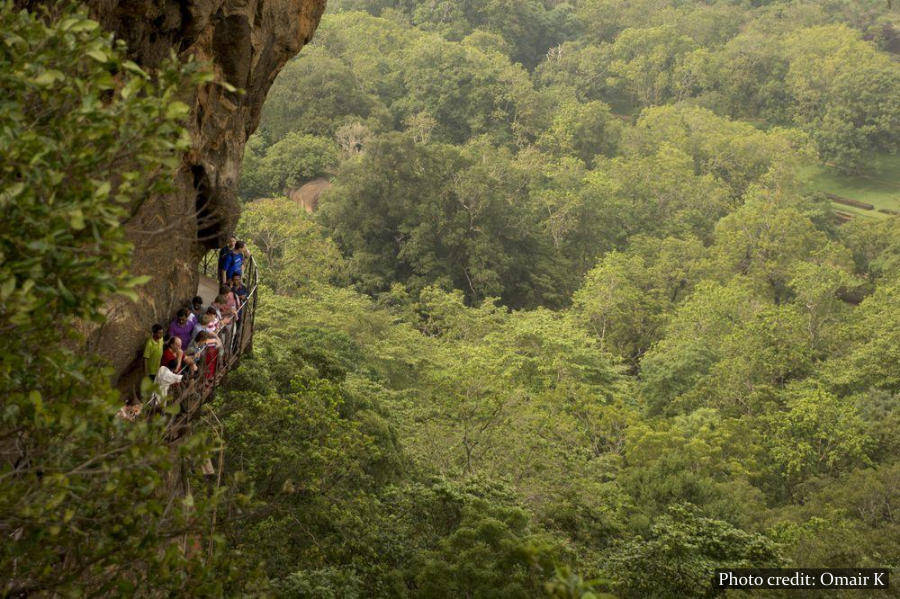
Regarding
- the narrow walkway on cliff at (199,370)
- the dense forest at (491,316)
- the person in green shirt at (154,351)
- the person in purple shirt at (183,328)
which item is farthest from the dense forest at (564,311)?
the person in purple shirt at (183,328)

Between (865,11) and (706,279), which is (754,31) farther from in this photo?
(706,279)

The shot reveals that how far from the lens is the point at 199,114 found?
10992mm

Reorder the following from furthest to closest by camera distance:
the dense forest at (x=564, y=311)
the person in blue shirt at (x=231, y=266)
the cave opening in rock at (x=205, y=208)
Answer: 1. the dense forest at (x=564, y=311)
2. the person in blue shirt at (x=231, y=266)
3. the cave opening in rock at (x=205, y=208)

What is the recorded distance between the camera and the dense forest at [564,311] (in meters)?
13.7

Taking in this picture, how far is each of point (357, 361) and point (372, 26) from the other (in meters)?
48.0

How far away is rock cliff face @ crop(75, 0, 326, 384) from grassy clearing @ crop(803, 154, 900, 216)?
53452 mm

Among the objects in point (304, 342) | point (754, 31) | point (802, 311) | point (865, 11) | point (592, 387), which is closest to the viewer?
point (304, 342)

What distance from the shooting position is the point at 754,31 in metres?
73.1

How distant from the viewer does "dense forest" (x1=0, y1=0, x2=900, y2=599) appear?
5.43 m

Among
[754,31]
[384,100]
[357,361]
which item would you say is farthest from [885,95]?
[357,361]

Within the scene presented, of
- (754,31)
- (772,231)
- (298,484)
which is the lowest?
(772,231)

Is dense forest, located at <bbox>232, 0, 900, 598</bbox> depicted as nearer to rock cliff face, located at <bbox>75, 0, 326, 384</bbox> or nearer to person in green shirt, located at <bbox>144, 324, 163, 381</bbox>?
person in green shirt, located at <bbox>144, 324, 163, 381</bbox>

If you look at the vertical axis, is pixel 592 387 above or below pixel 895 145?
below

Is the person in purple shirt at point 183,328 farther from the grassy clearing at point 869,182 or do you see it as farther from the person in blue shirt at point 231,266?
the grassy clearing at point 869,182
